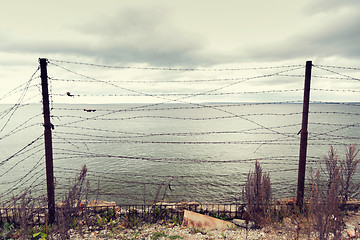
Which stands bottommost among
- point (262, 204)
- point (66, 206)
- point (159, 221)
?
point (159, 221)

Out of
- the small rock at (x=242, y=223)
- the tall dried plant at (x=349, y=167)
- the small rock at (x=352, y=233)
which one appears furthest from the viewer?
the tall dried plant at (x=349, y=167)

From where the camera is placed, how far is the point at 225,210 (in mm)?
7938

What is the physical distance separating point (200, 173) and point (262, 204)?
14688 millimetres

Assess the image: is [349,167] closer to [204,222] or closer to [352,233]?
[352,233]

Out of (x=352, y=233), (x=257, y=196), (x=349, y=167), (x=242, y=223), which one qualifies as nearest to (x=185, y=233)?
(x=242, y=223)

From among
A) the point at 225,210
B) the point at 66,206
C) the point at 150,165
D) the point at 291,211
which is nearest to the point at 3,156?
the point at 150,165

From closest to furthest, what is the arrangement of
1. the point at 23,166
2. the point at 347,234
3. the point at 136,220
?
the point at 347,234 → the point at 136,220 → the point at 23,166

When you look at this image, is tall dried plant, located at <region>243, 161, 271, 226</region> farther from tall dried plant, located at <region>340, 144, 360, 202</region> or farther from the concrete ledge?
tall dried plant, located at <region>340, 144, 360, 202</region>

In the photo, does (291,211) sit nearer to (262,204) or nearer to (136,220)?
(262,204)

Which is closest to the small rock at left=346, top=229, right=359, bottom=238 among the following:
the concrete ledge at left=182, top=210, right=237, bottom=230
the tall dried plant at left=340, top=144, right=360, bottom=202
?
the tall dried plant at left=340, top=144, right=360, bottom=202

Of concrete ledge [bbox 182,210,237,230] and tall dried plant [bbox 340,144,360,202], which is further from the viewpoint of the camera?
tall dried plant [bbox 340,144,360,202]

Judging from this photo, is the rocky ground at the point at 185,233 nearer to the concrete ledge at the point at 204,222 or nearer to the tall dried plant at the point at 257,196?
the concrete ledge at the point at 204,222

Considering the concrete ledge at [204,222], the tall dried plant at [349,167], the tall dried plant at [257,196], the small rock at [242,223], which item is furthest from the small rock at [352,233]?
the concrete ledge at [204,222]

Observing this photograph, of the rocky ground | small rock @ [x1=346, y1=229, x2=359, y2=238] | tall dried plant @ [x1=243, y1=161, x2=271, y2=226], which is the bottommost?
the rocky ground
